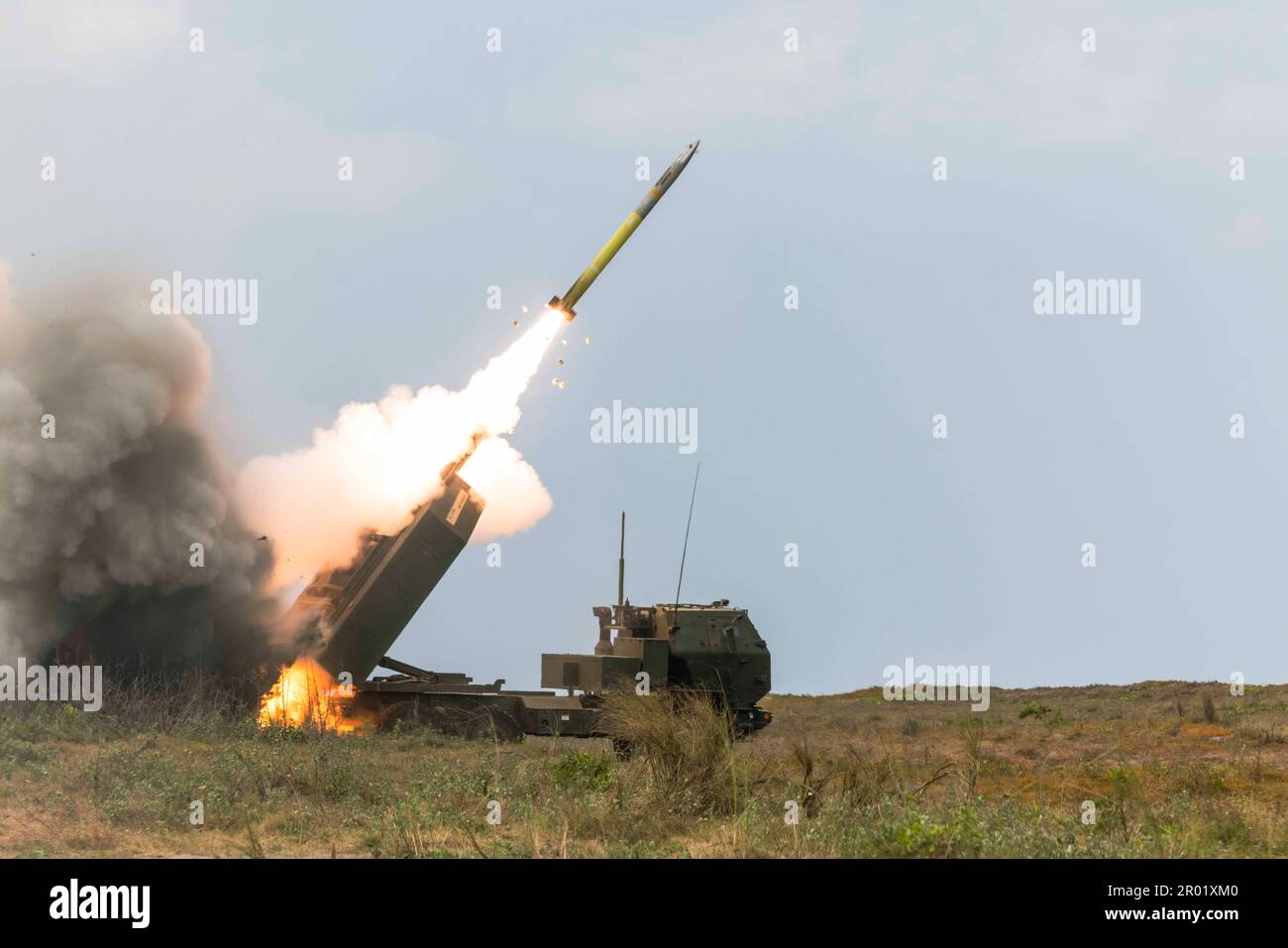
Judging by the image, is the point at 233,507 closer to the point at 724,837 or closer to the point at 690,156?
the point at 690,156

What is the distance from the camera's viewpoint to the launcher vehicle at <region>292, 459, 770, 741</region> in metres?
22.4

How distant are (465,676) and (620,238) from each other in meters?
7.92

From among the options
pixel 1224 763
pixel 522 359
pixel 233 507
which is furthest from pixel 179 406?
pixel 1224 763

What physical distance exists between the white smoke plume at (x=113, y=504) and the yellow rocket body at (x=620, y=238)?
6084mm

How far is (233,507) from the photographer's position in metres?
22.9
